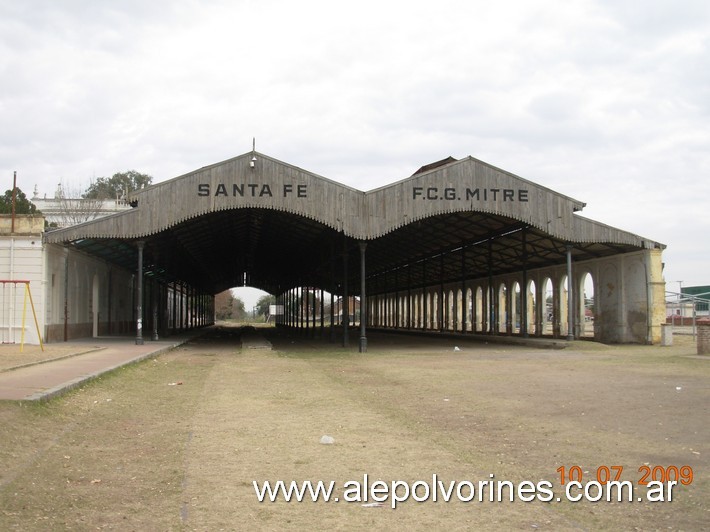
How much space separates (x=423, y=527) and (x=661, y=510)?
6.89 ft

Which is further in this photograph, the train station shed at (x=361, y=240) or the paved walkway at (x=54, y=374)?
the train station shed at (x=361, y=240)

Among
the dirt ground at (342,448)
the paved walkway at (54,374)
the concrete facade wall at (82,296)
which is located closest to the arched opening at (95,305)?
the concrete facade wall at (82,296)

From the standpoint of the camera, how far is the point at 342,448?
26.6 ft

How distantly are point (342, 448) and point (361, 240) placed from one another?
20.0 m

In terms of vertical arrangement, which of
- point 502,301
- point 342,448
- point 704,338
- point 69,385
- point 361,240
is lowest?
point 342,448

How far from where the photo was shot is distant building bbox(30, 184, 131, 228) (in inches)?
2509

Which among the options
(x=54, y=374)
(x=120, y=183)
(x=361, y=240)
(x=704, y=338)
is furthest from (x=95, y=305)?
(x=120, y=183)

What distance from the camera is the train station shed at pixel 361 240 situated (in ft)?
→ 87.4

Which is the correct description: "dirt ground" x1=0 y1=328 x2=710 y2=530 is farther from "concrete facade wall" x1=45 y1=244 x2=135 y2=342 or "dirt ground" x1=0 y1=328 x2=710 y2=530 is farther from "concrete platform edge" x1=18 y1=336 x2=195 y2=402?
"concrete facade wall" x1=45 y1=244 x2=135 y2=342

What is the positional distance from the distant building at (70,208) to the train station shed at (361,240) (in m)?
16.5

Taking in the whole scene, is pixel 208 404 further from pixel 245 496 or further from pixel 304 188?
pixel 304 188

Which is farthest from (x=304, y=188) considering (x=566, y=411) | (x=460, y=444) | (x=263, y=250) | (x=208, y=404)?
(x=263, y=250)

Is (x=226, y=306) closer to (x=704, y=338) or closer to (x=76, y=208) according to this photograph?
(x=76, y=208)

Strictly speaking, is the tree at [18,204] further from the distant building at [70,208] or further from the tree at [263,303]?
the tree at [263,303]
